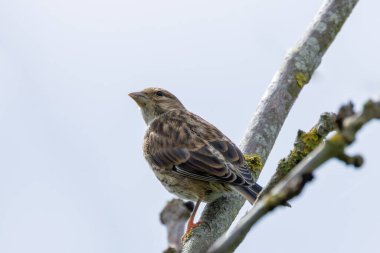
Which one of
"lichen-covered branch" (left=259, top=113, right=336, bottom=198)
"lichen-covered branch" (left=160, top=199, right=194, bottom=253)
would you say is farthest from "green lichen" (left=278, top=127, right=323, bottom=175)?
"lichen-covered branch" (left=160, top=199, right=194, bottom=253)

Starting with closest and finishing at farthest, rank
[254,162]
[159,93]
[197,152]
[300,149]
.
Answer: [300,149], [254,162], [197,152], [159,93]

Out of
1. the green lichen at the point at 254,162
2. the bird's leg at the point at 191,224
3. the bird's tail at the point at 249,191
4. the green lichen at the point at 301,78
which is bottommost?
the bird's leg at the point at 191,224

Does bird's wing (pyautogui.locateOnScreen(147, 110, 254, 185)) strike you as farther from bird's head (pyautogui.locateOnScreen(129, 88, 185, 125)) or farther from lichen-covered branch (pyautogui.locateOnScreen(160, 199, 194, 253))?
lichen-covered branch (pyautogui.locateOnScreen(160, 199, 194, 253))

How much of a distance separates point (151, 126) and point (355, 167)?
5.96m

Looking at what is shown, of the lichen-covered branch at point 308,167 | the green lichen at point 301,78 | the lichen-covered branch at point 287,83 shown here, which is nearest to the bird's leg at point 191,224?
the lichen-covered branch at point 287,83

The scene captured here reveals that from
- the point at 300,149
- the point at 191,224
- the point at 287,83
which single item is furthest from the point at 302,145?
the point at 287,83

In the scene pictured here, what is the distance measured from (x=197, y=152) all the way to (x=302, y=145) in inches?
139

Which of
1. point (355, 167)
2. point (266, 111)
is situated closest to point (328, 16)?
point (266, 111)

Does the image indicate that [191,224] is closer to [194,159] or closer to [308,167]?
[194,159]

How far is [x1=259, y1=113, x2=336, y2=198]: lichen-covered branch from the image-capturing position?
7.88ft

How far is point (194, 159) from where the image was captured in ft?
21.6

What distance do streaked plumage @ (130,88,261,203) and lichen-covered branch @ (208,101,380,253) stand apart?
3.76 meters

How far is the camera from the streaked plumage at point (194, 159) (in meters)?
6.07

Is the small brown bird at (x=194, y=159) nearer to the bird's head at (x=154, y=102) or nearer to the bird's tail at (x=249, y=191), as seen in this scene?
the bird's tail at (x=249, y=191)
